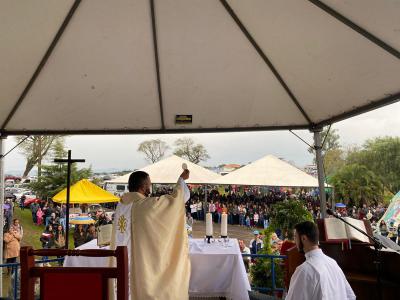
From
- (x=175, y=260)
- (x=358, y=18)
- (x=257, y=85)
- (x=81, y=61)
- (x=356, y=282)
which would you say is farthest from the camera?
(x=257, y=85)

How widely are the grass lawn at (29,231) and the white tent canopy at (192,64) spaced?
39.0 ft

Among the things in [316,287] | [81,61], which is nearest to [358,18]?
[316,287]

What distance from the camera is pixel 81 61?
422 centimetres

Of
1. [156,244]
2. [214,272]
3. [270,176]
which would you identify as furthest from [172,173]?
[156,244]

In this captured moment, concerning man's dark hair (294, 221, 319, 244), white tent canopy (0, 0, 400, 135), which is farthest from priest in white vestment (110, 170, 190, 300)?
white tent canopy (0, 0, 400, 135)

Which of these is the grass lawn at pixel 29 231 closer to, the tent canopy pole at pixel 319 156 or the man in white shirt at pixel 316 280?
the tent canopy pole at pixel 319 156

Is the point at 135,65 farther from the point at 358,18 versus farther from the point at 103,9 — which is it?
the point at 358,18

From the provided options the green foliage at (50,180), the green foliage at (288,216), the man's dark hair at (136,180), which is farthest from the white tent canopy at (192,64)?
the green foliage at (50,180)

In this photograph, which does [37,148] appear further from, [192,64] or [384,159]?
[384,159]

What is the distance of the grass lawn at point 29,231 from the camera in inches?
673

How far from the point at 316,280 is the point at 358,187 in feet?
108

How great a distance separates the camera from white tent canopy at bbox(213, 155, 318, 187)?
1136 centimetres

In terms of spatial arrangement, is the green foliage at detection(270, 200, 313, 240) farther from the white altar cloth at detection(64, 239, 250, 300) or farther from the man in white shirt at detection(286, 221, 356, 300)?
the man in white shirt at detection(286, 221, 356, 300)

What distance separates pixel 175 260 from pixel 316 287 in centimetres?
146
